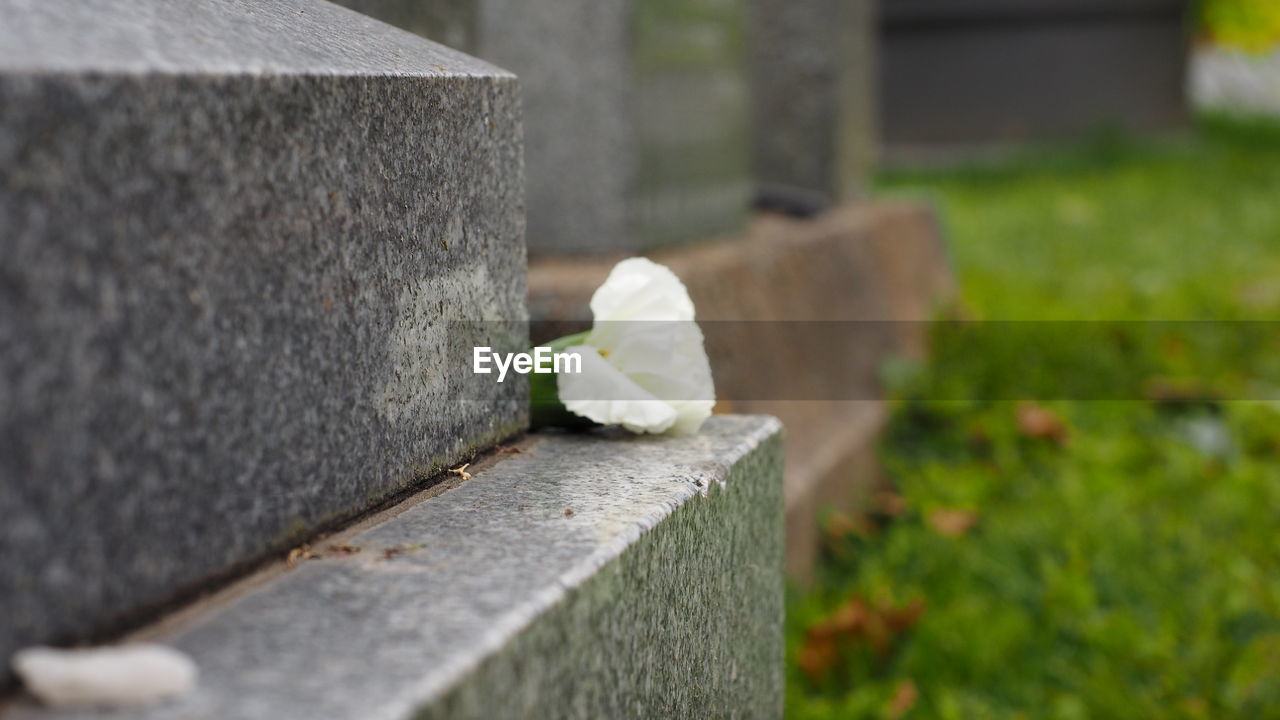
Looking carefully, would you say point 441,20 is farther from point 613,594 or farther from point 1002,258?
point 1002,258

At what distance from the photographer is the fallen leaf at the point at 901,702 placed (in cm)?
224

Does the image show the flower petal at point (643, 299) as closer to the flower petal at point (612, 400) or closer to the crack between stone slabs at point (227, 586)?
the flower petal at point (612, 400)

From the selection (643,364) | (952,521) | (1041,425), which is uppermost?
(643,364)

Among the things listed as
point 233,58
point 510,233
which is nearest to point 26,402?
point 233,58

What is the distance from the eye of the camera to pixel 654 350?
1.33 m

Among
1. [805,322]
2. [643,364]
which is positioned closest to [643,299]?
[643,364]

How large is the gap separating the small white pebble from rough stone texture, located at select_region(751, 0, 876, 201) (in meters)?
3.87

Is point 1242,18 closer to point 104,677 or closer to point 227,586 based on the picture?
point 227,586

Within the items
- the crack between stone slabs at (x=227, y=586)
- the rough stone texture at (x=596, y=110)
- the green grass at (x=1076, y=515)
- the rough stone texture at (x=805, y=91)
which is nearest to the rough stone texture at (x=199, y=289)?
the crack between stone slabs at (x=227, y=586)

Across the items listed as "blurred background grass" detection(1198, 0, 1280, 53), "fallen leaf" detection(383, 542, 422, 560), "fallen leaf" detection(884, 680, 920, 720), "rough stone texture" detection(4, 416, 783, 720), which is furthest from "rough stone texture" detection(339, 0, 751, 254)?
"blurred background grass" detection(1198, 0, 1280, 53)

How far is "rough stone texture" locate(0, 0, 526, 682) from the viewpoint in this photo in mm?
697

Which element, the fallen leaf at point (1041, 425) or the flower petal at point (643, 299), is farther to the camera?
the fallen leaf at point (1041, 425)

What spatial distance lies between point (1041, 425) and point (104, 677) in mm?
3543

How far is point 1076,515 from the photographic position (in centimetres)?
325
